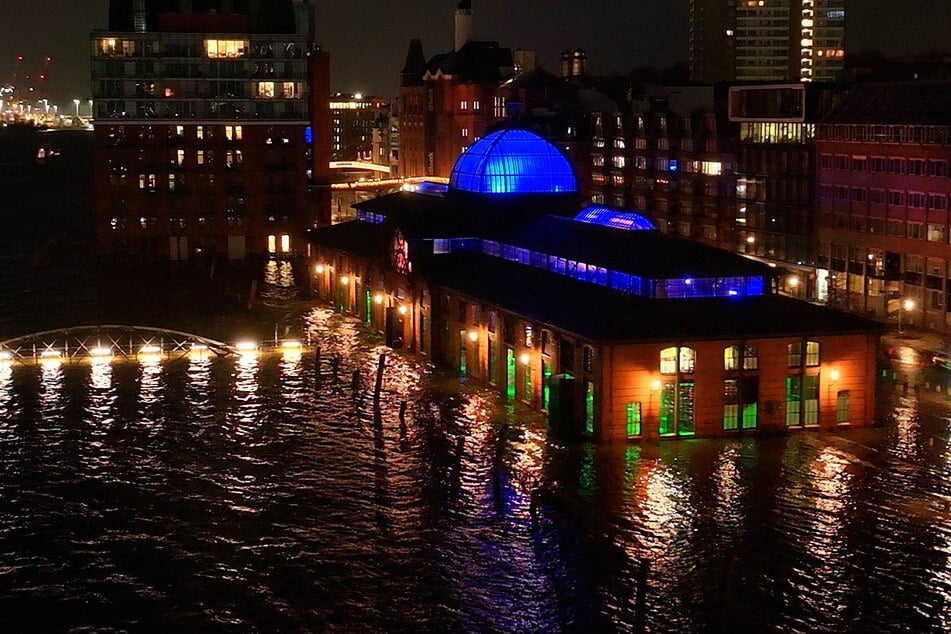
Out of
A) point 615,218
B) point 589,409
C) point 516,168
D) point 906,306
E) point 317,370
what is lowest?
point 317,370

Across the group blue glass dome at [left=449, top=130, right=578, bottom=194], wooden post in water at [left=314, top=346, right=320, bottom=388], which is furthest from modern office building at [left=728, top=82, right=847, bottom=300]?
wooden post in water at [left=314, top=346, right=320, bottom=388]

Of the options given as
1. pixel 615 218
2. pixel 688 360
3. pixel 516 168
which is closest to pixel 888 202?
pixel 615 218

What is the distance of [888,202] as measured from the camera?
103062mm

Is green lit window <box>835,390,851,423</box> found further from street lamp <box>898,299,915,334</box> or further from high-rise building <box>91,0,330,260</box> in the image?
high-rise building <box>91,0,330,260</box>

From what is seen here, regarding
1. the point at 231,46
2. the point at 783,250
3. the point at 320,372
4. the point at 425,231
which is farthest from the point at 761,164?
the point at 231,46

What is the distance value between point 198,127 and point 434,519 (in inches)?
4105

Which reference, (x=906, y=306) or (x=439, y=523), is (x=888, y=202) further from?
(x=439, y=523)

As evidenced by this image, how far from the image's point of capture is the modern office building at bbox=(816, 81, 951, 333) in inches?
3831

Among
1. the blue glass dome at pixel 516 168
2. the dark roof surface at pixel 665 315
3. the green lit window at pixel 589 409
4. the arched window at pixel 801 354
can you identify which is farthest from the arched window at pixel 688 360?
the blue glass dome at pixel 516 168

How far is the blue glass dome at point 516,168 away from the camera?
105188mm

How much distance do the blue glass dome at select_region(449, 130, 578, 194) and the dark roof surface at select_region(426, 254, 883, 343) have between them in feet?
83.1

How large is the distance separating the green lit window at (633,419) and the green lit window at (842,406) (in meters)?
10.3

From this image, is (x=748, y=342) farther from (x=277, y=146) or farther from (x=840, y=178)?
(x=277, y=146)

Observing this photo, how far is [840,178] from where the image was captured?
109625 millimetres
